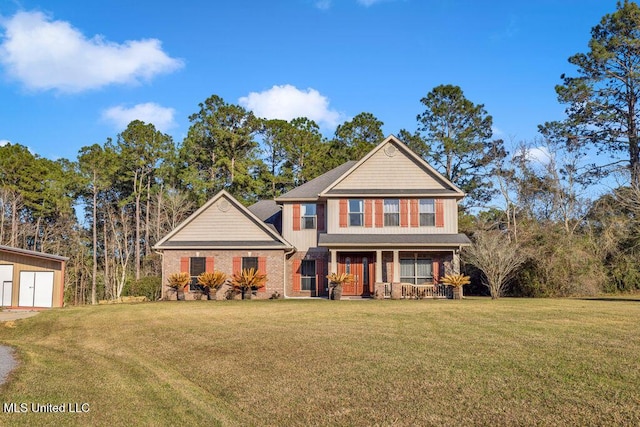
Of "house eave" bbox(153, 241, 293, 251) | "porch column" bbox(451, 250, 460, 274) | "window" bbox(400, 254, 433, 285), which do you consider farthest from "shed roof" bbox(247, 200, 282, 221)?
"porch column" bbox(451, 250, 460, 274)

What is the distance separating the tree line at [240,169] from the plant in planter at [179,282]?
50.9 ft

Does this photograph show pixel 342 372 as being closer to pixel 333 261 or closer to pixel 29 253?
pixel 333 261

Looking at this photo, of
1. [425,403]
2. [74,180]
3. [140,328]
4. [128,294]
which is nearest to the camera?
[425,403]

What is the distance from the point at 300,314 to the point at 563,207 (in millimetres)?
27319

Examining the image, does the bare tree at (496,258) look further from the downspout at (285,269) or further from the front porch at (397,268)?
the downspout at (285,269)

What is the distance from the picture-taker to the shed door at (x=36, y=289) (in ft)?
83.4

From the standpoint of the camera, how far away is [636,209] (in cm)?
2750

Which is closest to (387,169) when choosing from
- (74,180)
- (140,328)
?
(140,328)

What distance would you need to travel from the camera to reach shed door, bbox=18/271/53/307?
25420mm

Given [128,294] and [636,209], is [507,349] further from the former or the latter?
[128,294]

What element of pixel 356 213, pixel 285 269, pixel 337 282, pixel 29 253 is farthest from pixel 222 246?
pixel 29 253

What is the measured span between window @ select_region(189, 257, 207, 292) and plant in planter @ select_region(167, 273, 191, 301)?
1.56 ft

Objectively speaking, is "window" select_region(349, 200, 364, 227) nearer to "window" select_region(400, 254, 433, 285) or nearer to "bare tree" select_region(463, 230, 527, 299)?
"window" select_region(400, 254, 433, 285)

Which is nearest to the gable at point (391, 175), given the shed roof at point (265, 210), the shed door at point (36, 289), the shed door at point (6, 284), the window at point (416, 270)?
the window at point (416, 270)
